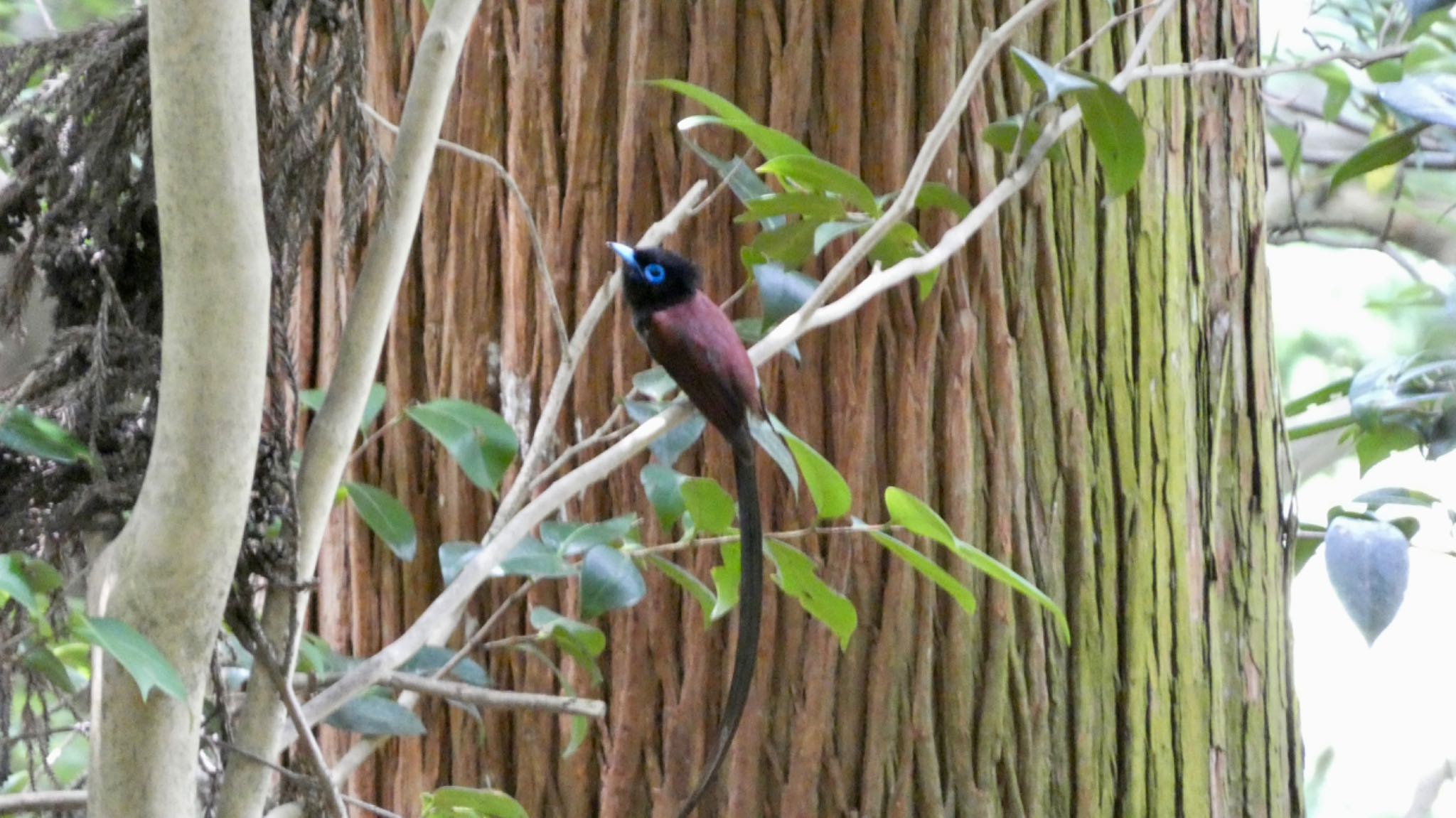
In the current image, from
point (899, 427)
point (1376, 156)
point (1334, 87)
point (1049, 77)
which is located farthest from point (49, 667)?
point (1334, 87)

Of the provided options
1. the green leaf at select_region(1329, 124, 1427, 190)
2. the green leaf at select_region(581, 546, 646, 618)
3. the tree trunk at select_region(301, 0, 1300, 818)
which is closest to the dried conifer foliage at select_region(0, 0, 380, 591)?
the green leaf at select_region(581, 546, 646, 618)

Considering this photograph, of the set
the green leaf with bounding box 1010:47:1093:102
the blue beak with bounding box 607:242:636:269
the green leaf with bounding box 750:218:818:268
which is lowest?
the blue beak with bounding box 607:242:636:269

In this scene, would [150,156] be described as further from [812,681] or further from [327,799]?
[812,681]

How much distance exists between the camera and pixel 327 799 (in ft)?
2.79

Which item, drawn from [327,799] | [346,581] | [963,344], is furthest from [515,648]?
[963,344]

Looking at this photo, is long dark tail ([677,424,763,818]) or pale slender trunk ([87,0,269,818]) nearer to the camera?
pale slender trunk ([87,0,269,818])

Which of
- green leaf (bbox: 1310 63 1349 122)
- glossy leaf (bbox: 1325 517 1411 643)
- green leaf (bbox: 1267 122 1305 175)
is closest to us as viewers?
glossy leaf (bbox: 1325 517 1411 643)

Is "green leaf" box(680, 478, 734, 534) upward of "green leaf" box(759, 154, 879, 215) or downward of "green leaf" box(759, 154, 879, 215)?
downward

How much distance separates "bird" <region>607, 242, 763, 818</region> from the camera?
3.12ft

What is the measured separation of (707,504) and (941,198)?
331mm

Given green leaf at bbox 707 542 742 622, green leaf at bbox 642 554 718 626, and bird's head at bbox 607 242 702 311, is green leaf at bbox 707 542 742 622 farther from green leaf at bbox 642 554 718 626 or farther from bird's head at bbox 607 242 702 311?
bird's head at bbox 607 242 702 311

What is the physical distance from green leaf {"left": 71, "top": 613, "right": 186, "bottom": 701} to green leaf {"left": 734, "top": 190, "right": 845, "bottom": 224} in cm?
56

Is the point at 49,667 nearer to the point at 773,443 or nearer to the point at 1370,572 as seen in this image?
the point at 773,443

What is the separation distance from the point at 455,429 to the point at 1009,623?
1.74 feet
